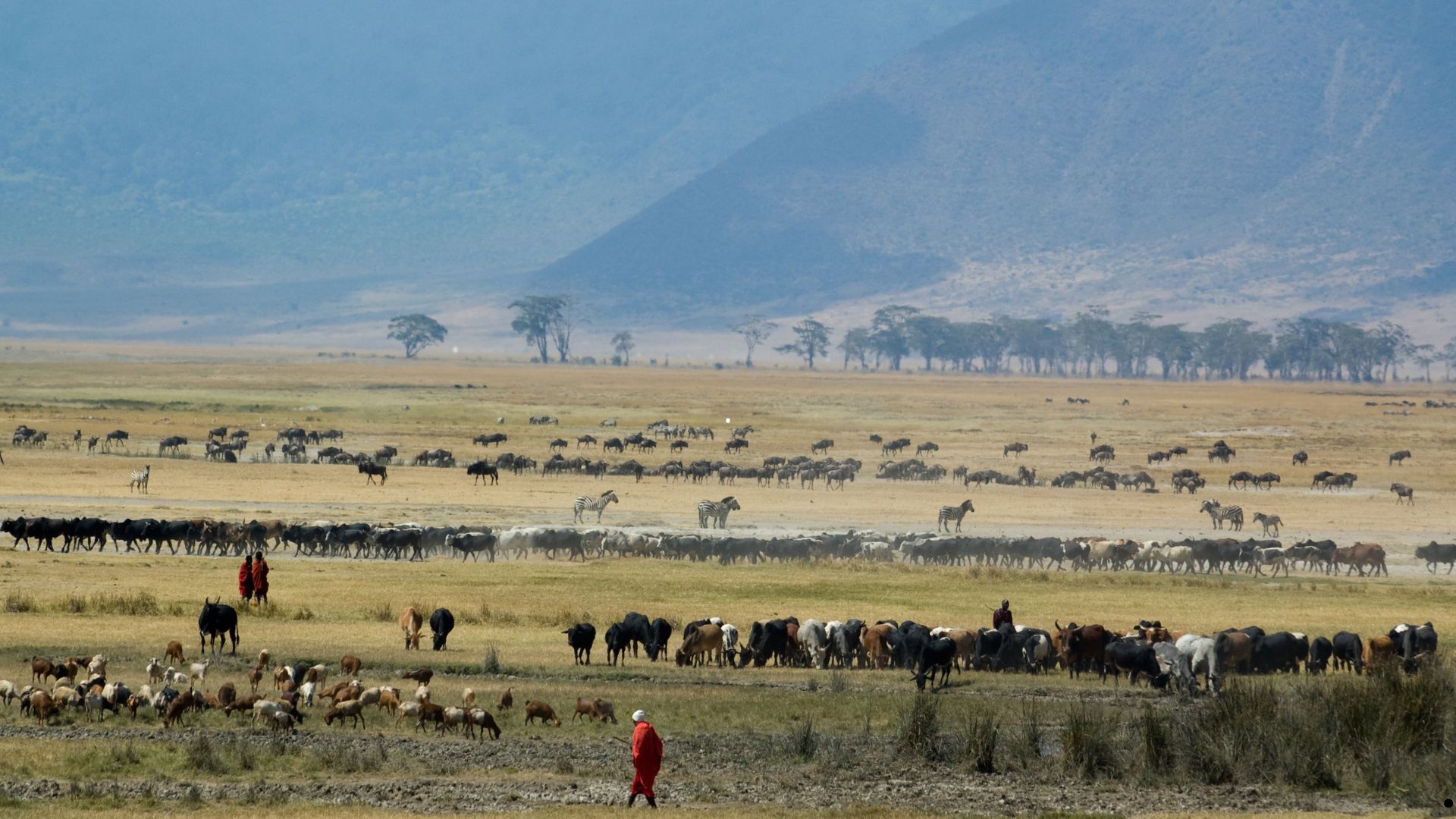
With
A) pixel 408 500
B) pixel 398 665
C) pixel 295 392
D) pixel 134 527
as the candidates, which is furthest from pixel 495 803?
pixel 295 392

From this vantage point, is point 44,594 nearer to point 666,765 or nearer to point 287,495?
point 666,765

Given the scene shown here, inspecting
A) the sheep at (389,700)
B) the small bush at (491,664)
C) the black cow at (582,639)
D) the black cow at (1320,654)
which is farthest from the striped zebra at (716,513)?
the sheep at (389,700)

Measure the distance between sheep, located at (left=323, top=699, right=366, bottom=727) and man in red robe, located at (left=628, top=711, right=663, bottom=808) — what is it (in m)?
5.99

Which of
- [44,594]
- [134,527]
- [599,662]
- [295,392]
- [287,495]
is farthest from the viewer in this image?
[295,392]

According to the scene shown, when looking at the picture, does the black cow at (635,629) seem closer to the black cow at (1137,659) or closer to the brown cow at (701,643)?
the brown cow at (701,643)

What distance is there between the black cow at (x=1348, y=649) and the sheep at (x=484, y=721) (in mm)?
14968

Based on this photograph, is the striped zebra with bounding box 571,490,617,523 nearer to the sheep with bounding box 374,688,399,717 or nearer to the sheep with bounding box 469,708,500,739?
the sheep with bounding box 374,688,399,717

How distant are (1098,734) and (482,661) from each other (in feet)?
36.0

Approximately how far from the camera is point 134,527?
4478 centimetres

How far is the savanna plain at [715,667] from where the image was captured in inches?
852

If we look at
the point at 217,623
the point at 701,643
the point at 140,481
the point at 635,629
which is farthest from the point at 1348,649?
the point at 140,481

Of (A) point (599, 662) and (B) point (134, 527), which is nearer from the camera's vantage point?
(A) point (599, 662)

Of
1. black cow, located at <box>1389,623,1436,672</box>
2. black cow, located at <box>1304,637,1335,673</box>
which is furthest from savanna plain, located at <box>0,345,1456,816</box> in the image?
black cow, located at <box>1389,623,1436,672</box>

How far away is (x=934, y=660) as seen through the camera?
1086 inches
